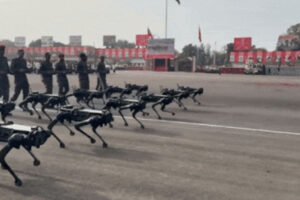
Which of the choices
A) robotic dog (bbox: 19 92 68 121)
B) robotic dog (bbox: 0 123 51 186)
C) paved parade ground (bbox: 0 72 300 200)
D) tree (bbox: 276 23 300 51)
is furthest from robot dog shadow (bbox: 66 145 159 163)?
tree (bbox: 276 23 300 51)

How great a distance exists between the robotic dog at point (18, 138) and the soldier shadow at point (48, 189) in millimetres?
156

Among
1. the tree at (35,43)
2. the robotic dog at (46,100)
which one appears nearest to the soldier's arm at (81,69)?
the robotic dog at (46,100)

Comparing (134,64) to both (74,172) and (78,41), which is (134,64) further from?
(74,172)

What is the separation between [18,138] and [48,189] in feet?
2.68

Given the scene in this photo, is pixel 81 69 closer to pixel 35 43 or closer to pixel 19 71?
pixel 19 71

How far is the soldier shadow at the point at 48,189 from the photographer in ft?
15.3

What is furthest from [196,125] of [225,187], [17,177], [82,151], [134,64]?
[134,64]

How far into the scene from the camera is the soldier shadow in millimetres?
4676

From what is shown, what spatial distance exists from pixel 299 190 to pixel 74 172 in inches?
128

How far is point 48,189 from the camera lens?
491 centimetres

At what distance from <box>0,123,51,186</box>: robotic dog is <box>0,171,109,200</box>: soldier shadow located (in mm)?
156

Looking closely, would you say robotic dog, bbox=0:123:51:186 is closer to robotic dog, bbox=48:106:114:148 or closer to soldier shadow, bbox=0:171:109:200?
soldier shadow, bbox=0:171:109:200

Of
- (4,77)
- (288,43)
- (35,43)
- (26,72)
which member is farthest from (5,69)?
(35,43)

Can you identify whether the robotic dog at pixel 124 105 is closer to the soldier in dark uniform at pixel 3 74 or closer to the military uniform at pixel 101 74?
the soldier in dark uniform at pixel 3 74
